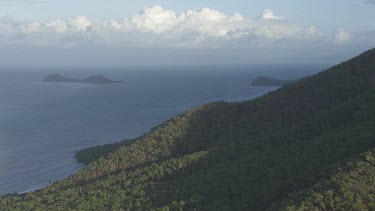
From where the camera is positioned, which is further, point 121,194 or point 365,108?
point 365,108

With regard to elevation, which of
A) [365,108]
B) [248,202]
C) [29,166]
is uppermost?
[365,108]

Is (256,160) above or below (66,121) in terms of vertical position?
above

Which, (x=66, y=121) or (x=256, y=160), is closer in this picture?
(x=256, y=160)

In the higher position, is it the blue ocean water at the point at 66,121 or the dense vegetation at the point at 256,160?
the dense vegetation at the point at 256,160

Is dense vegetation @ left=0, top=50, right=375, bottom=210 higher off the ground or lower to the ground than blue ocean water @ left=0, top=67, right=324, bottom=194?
higher

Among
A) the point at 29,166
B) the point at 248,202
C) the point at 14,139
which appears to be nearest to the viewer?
the point at 248,202

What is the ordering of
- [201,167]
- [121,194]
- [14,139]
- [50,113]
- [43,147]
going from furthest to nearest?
[50,113], [14,139], [43,147], [201,167], [121,194]

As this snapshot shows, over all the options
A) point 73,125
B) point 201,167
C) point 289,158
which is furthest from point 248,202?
point 73,125

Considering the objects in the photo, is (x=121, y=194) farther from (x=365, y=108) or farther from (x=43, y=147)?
(x=43, y=147)
